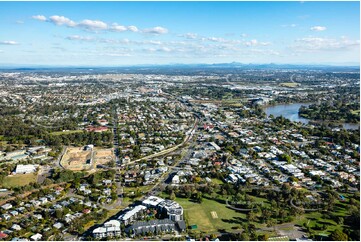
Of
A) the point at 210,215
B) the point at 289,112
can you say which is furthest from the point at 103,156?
the point at 289,112

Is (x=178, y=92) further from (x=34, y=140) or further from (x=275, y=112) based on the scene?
(x=34, y=140)

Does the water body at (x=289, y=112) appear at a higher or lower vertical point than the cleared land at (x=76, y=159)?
higher

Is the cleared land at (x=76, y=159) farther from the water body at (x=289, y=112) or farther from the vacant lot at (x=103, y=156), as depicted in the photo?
the water body at (x=289, y=112)

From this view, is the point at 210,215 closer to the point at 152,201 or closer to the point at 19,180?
the point at 152,201

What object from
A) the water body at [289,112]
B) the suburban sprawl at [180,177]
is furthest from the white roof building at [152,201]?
the water body at [289,112]

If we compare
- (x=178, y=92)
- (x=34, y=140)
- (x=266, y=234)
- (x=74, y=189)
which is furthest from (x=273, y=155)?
(x=178, y=92)

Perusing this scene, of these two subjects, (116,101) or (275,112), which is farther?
(116,101)
